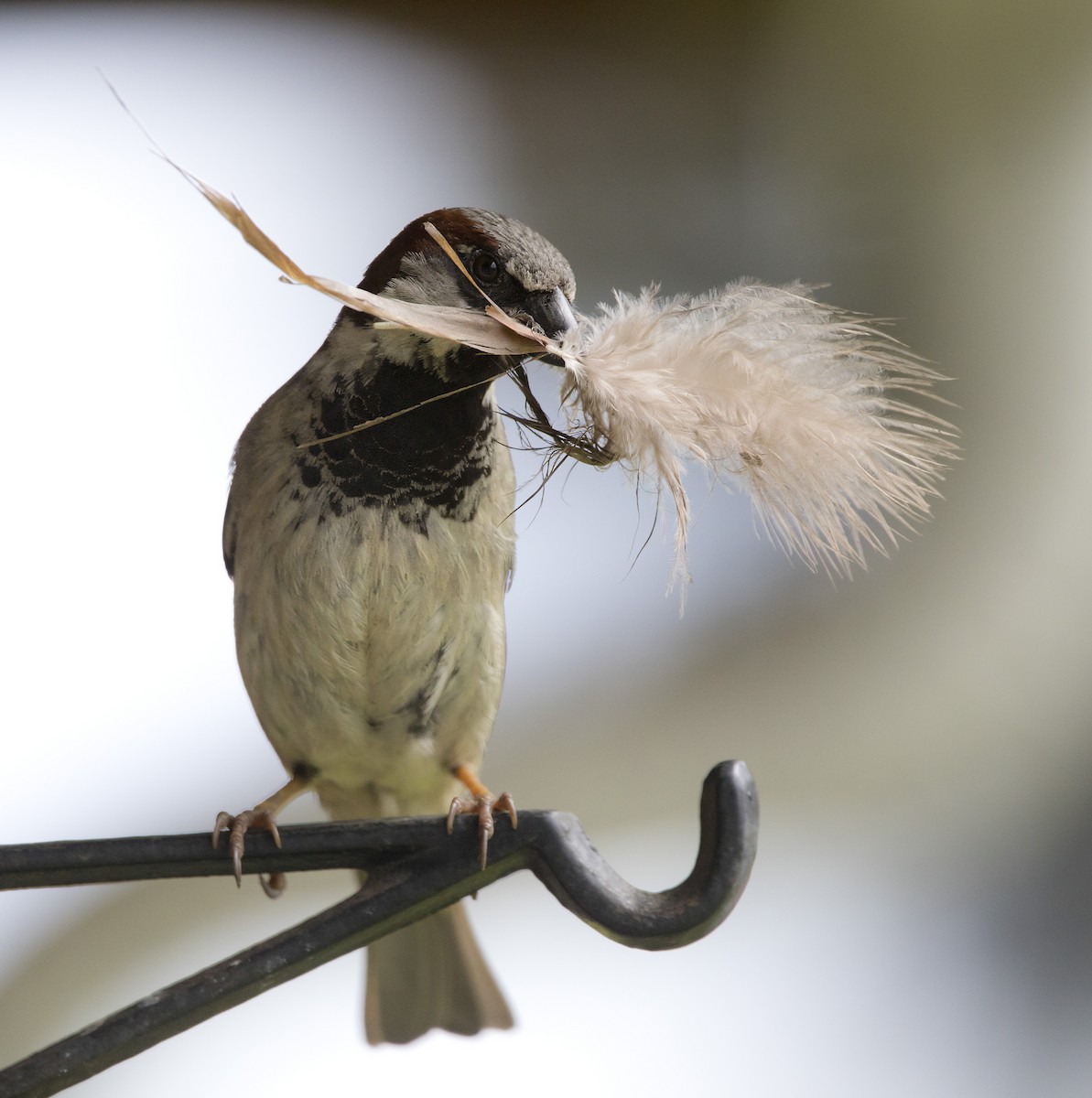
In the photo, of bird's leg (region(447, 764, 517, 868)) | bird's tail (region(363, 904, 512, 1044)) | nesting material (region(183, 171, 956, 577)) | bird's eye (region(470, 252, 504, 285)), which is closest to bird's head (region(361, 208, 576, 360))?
bird's eye (region(470, 252, 504, 285))

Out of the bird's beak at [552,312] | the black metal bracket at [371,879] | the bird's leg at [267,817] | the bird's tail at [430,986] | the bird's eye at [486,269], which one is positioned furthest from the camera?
the bird's tail at [430,986]

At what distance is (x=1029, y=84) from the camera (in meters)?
3.32

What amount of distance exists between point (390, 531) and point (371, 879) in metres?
0.64

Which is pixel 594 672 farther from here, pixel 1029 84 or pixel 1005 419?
pixel 1029 84

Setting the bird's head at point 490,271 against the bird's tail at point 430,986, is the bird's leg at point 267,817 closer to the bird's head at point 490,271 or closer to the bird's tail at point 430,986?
the bird's tail at point 430,986

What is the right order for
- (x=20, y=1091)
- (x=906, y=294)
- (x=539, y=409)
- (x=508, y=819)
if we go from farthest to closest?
(x=906, y=294) < (x=539, y=409) < (x=508, y=819) < (x=20, y=1091)

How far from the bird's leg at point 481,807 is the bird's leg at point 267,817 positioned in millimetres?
197

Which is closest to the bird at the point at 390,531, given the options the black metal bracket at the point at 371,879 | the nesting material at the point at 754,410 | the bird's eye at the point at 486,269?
the bird's eye at the point at 486,269

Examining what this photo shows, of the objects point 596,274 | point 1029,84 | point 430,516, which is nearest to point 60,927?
point 430,516

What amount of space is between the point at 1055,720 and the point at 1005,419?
88 centimetres

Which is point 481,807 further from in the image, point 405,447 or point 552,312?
point 552,312

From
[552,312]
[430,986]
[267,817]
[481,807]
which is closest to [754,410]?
[552,312]

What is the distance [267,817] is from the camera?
5.45 ft

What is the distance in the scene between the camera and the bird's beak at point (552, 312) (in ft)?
4.61
